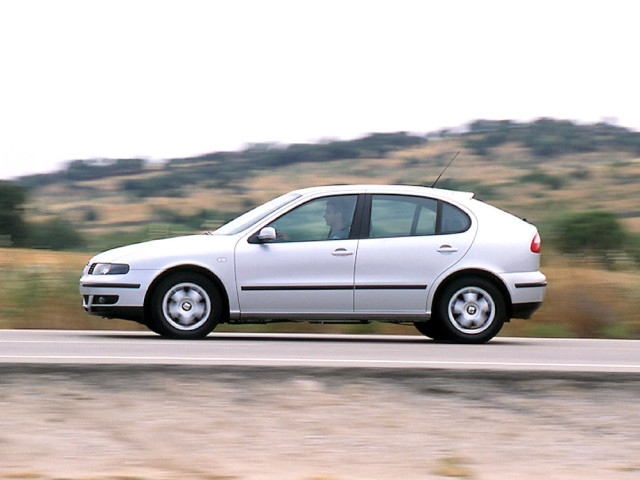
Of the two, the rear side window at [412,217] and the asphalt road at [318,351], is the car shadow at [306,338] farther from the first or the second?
the rear side window at [412,217]

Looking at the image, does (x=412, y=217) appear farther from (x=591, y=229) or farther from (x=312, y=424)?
(x=591, y=229)

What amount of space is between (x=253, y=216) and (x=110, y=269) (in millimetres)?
1488

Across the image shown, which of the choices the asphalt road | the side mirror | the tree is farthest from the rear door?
the tree

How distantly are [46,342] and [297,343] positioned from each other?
2.39 metres

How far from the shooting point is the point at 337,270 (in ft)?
35.4

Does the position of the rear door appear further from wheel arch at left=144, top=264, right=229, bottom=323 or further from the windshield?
wheel arch at left=144, top=264, right=229, bottom=323

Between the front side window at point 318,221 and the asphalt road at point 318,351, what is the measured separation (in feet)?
3.44

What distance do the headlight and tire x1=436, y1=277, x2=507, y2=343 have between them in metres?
3.02

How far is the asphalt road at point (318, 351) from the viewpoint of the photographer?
8.59m

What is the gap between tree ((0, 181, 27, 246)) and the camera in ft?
119

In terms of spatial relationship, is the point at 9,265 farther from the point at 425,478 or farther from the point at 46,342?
the point at 425,478

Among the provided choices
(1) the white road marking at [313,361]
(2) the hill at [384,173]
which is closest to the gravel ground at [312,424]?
(1) the white road marking at [313,361]

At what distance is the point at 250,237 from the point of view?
427 inches

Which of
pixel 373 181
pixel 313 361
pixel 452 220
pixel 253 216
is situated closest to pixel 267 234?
pixel 253 216
